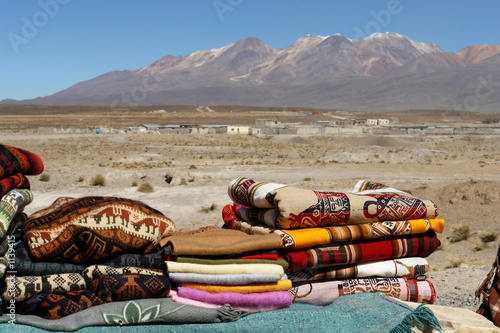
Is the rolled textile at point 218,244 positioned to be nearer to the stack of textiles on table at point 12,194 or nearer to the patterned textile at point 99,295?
the patterned textile at point 99,295

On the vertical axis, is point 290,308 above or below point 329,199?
below

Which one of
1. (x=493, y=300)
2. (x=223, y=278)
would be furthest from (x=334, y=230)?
(x=493, y=300)

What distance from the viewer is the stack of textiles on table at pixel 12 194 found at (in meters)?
2.57

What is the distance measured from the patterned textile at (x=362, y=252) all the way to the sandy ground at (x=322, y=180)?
251cm

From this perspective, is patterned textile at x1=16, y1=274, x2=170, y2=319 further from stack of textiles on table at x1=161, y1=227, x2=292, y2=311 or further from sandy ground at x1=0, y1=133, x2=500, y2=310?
sandy ground at x1=0, y1=133, x2=500, y2=310

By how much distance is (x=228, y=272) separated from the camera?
2.71m

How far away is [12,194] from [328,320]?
6.24ft

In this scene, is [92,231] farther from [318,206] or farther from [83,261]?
[318,206]

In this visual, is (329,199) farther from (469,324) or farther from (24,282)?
(24,282)

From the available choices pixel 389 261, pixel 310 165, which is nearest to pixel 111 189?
pixel 310 165

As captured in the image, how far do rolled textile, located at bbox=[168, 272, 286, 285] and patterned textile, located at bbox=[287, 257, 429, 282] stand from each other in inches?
13.1

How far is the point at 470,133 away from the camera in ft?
201

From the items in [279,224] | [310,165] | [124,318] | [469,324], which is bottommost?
[310,165]

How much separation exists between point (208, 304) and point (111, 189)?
17392mm
